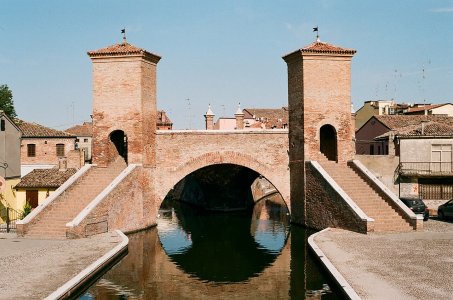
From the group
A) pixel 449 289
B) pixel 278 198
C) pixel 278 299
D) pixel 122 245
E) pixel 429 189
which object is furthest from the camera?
pixel 278 198

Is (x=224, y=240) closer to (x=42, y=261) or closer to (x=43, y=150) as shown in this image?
(x=42, y=261)

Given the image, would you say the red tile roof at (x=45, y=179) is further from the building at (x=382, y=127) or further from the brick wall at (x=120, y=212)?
the building at (x=382, y=127)

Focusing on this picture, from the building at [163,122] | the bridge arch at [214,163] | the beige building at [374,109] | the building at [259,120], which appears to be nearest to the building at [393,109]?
the beige building at [374,109]

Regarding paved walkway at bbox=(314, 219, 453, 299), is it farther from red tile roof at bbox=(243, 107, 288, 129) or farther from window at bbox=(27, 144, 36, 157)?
red tile roof at bbox=(243, 107, 288, 129)

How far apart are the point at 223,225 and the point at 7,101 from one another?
43.2 m

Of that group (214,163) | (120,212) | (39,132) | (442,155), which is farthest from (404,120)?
(39,132)

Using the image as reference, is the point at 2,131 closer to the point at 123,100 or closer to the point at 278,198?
the point at 123,100

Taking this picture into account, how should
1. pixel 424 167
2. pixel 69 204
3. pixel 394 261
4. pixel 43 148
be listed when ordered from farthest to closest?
pixel 43 148, pixel 424 167, pixel 69 204, pixel 394 261

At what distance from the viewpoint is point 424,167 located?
29.6 metres

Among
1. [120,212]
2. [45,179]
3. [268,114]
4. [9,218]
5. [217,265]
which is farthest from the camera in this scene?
[268,114]

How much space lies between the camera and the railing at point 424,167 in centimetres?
2944

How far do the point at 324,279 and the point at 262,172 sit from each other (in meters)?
12.4

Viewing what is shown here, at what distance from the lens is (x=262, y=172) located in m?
26.8

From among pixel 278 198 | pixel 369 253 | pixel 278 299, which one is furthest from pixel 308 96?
pixel 278 198
